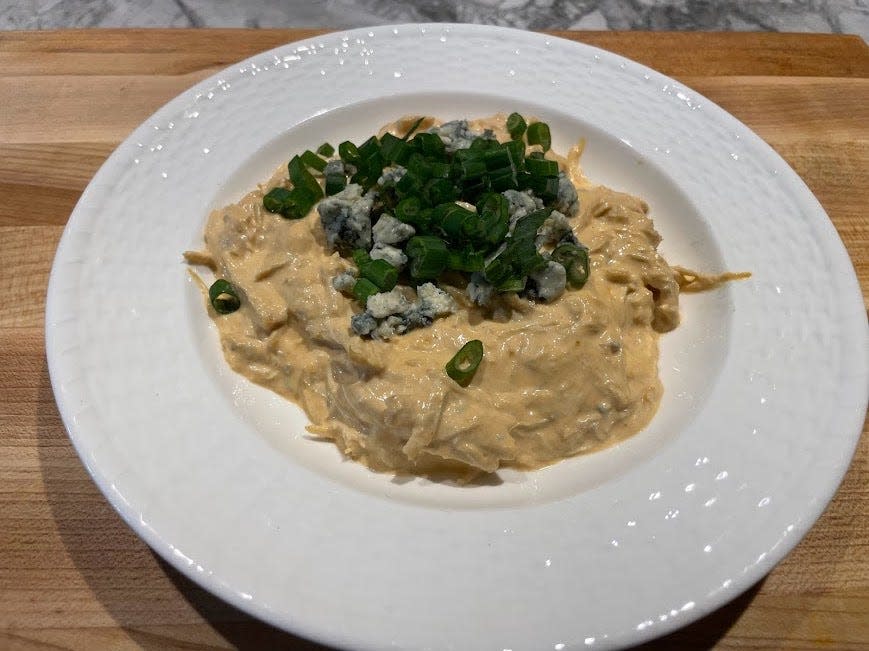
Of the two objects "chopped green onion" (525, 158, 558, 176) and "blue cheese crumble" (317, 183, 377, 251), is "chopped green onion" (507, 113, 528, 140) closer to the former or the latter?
"chopped green onion" (525, 158, 558, 176)

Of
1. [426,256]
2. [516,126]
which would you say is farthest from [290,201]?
[516,126]

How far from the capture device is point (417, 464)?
8.21 feet

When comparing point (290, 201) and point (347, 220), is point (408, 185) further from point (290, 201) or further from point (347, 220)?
point (290, 201)

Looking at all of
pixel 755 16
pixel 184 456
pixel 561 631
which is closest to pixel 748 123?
pixel 755 16

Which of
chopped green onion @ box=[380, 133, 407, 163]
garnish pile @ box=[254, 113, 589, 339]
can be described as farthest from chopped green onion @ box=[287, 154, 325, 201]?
chopped green onion @ box=[380, 133, 407, 163]

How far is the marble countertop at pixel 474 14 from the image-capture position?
5289 mm

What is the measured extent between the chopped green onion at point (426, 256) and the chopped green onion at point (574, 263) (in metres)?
0.49

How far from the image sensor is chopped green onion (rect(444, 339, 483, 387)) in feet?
7.92

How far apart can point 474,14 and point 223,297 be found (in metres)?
3.87

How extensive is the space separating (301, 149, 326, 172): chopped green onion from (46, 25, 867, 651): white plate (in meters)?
0.41

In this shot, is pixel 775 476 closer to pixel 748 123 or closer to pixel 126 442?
pixel 126 442

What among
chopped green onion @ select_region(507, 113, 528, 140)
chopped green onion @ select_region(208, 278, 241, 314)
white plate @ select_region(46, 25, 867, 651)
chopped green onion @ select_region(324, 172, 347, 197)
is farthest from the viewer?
chopped green onion @ select_region(507, 113, 528, 140)

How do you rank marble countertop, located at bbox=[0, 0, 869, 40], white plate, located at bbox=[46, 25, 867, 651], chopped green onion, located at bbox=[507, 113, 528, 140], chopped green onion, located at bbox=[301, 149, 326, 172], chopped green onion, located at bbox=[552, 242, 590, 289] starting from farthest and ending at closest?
marble countertop, located at bbox=[0, 0, 869, 40] < chopped green onion, located at bbox=[507, 113, 528, 140] < chopped green onion, located at bbox=[301, 149, 326, 172] < chopped green onion, located at bbox=[552, 242, 590, 289] < white plate, located at bbox=[46, 25, 867, 651]

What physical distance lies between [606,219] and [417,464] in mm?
1420
